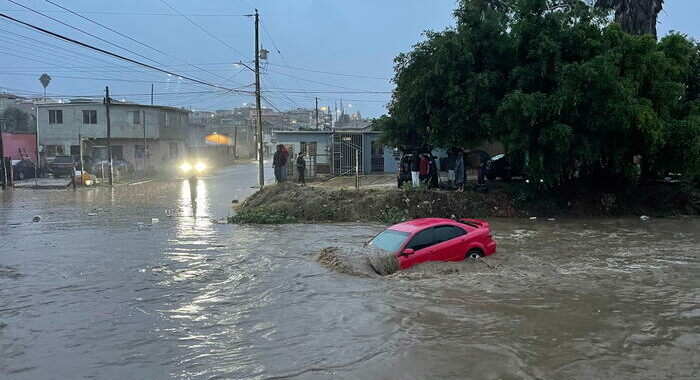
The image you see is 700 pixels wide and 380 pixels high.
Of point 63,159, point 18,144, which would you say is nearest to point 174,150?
point 18,144

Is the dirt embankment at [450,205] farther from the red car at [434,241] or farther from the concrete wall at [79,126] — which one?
the concrete wall at [79,126]

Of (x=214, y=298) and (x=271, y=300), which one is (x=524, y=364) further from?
(x=214, y=298)

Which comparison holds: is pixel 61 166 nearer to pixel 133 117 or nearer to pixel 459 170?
pixel 133 117

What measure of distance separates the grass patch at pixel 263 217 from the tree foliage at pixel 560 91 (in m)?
6.42

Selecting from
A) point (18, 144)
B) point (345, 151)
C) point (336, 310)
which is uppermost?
point (18, 144)

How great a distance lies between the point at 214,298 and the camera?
38.5ft

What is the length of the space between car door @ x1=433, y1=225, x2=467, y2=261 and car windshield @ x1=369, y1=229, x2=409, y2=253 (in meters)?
0.74

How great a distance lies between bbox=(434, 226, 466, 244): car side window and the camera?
43.1 feet

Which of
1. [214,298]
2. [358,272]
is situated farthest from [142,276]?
[358,272]

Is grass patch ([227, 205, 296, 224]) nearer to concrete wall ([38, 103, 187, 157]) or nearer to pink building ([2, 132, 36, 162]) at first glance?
concrete wall ([38, 103, 187, 157])

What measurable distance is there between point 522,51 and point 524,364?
52.9ft

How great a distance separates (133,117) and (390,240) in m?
42.9

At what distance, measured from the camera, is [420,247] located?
12.9 m

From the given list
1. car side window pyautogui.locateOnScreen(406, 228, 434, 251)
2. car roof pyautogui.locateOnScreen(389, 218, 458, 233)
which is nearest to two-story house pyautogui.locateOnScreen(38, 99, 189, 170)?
car roof pyautogui.locateOnScreen(389, 218, 458, 233)
